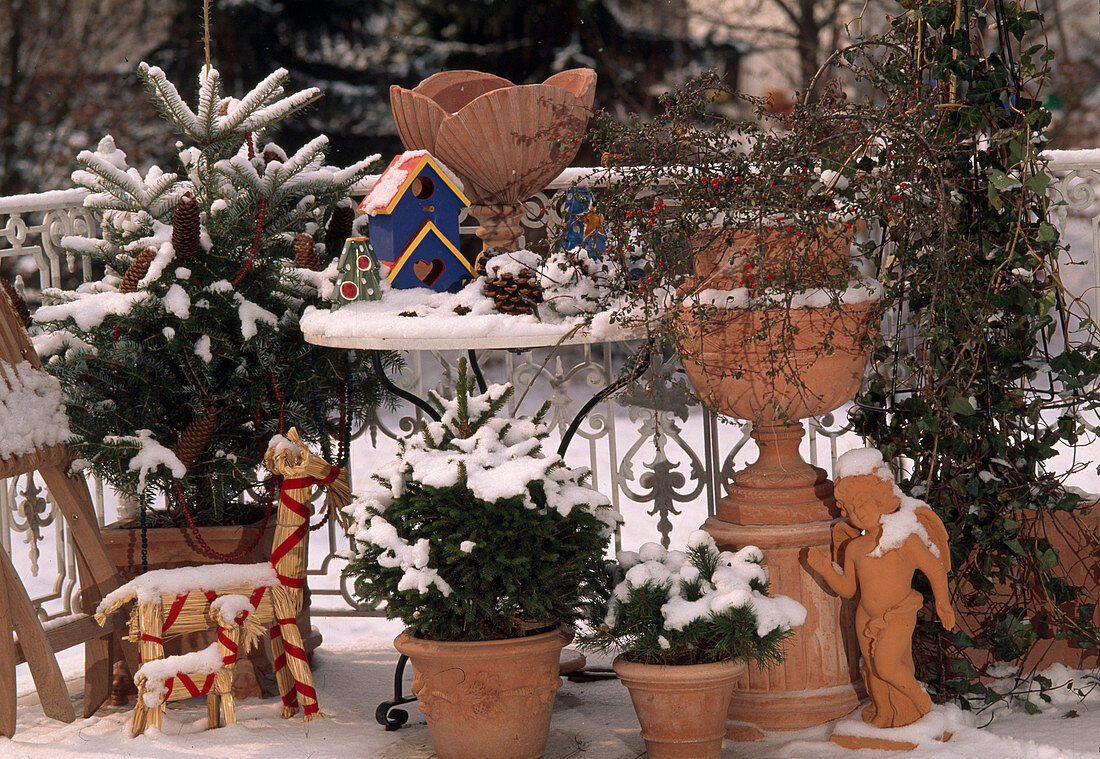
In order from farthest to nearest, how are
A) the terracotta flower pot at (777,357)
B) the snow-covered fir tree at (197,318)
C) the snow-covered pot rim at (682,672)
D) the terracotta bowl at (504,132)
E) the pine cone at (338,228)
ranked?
the pine cone at (338,228), the snow-covered fir tree at (197,318), the terracotta bowl at (504,132), the terracotta flower pot at (777,357), the snow-covered pot rim at (682,672)

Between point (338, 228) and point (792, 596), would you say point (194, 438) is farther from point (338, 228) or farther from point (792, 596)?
point (792, 596)

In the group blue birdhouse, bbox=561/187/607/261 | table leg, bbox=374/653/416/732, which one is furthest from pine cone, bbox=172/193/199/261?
table leg, bbox=374/653/416/732

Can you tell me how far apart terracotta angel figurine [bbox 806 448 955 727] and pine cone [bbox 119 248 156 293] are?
80.0 inches

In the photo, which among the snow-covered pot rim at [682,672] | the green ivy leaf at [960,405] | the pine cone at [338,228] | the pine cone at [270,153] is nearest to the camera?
the snow-covered pot rim at [682,672]

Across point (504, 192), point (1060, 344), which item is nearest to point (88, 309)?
point (504, 192)

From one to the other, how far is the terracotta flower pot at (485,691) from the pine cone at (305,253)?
1.21 metres

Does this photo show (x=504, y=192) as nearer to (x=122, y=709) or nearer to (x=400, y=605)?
(x=400, y=605)

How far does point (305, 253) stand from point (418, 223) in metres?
0.47

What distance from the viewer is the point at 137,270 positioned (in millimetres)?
3303

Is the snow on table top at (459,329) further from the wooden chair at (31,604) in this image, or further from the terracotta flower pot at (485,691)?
the wooden chair at (31,604)

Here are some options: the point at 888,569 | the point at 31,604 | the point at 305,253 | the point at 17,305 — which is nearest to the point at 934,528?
the point at 888,569

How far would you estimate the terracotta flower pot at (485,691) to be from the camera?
9.06ft

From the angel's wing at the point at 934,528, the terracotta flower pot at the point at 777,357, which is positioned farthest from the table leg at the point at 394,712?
the angel's wing at the point at 934,528

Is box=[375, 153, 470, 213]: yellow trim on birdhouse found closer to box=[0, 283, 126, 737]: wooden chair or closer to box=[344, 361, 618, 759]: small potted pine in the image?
box=[344, 361, 618, 759]: small potted pine
